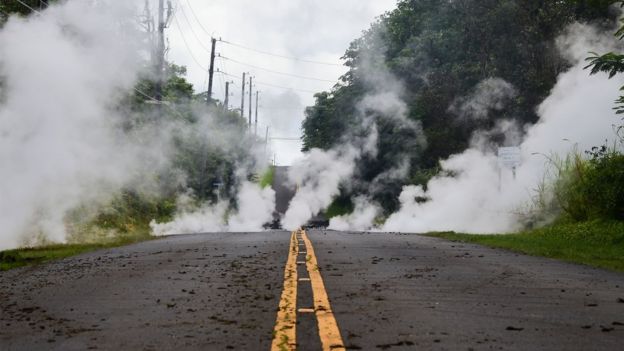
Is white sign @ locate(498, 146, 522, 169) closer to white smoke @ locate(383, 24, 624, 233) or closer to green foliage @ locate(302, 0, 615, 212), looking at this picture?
white smoke @ locate(383, 24, 624, 233)

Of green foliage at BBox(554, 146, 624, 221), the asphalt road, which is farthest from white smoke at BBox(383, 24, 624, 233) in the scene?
the asphalt road

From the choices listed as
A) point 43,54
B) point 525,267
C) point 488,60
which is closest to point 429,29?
point 488,60

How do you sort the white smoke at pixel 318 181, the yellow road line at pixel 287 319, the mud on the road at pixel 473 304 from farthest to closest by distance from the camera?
the white smoke at pixel 318 181, the mud on the road at pixel 473 304, the yellow road line at pixel 287 319

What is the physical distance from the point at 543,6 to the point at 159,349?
3407cm

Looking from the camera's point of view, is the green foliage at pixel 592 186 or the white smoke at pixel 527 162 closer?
the green foliage at pixel 592 186

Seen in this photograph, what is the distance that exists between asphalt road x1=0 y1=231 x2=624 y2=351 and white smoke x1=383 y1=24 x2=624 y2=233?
1225 cm

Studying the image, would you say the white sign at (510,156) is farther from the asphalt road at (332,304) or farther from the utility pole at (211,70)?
the utility pole at (211,70)

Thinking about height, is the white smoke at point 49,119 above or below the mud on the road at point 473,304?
above

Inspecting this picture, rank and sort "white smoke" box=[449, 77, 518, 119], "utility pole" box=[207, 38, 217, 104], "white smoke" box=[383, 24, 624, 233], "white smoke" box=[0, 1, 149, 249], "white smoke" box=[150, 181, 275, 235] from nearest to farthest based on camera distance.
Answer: "white smoke" box=[0, 1, 149, 249] < "white smoke" box=[383, 24, 624, 233] < "white smoke" box=[150, 181, 275, 235] < "white smoke" box=[449, 77, 518, 119] < "utility pole" box=[207, 38, 217, 104]

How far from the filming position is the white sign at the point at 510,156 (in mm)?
21953

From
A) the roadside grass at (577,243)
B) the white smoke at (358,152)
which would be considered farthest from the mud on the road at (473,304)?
A: the white smoke at (358,152)

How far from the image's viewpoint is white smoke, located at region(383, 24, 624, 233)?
2192 cm

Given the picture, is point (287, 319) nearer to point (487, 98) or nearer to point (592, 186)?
point (592, 186)

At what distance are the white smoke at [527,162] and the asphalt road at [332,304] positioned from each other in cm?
1225
